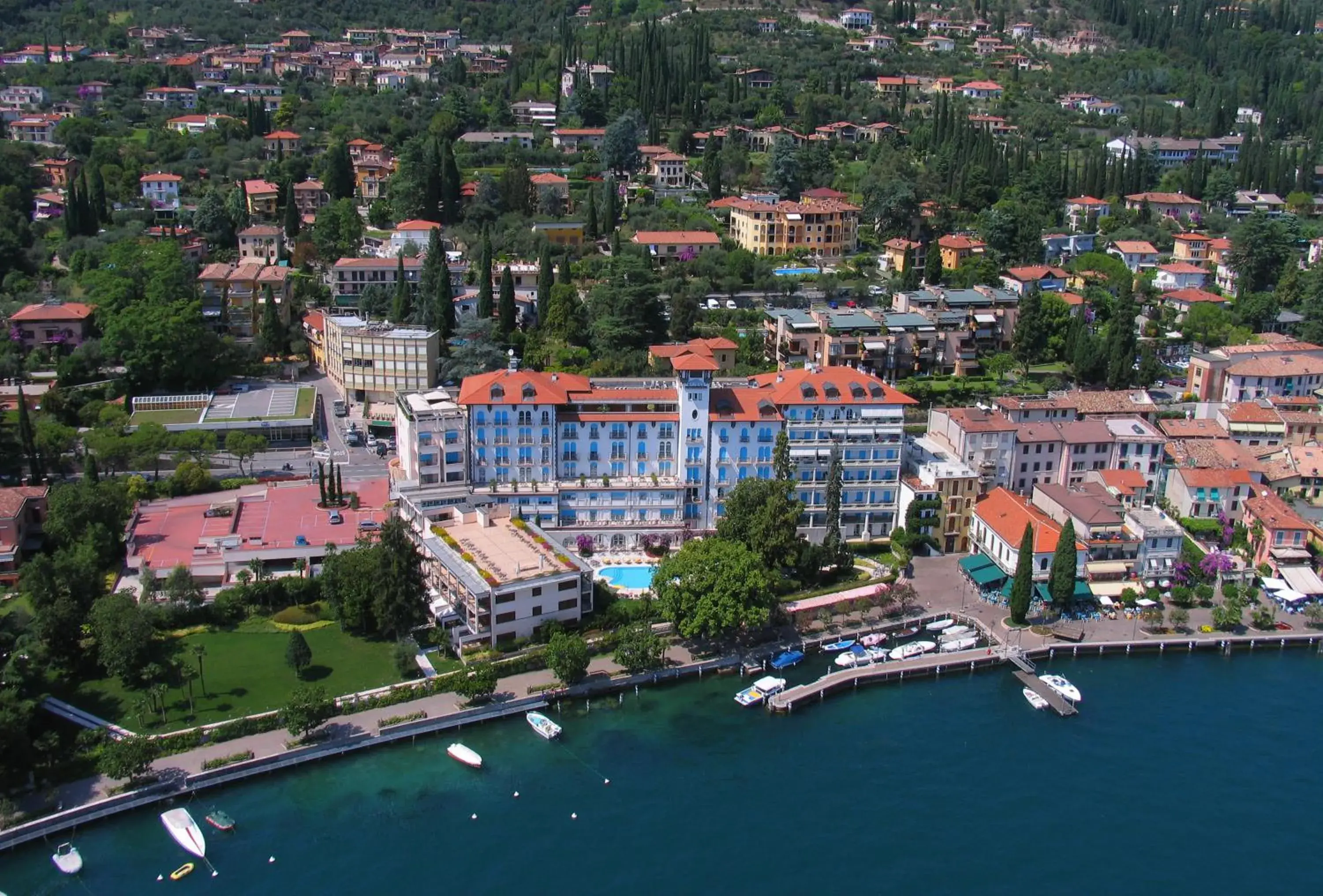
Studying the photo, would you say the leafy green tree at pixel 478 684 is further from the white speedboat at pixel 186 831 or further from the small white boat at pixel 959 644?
the small white boat at pixel 959 644

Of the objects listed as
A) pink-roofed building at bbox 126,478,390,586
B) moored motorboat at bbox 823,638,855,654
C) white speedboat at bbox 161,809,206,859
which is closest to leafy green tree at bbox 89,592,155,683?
pink-roofed building at bbox 126,478,390,586

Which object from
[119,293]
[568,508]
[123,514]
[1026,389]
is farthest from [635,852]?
[119,293]

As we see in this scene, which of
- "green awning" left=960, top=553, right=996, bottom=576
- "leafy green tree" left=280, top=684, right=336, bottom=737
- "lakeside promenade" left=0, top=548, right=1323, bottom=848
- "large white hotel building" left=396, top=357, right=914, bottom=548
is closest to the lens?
"lakeside promenade" left=0, top=548, right=1323, bottom=848

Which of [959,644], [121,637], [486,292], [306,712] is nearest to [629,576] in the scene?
[959,644]

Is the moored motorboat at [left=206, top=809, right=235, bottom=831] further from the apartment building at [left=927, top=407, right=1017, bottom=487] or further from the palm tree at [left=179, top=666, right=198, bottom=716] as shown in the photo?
the apartment building at [left=927, top=407, right=1017, bottom=487]

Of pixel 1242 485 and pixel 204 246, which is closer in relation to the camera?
pixel 1242 485

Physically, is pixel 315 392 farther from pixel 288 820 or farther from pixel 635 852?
pixel 635 852
